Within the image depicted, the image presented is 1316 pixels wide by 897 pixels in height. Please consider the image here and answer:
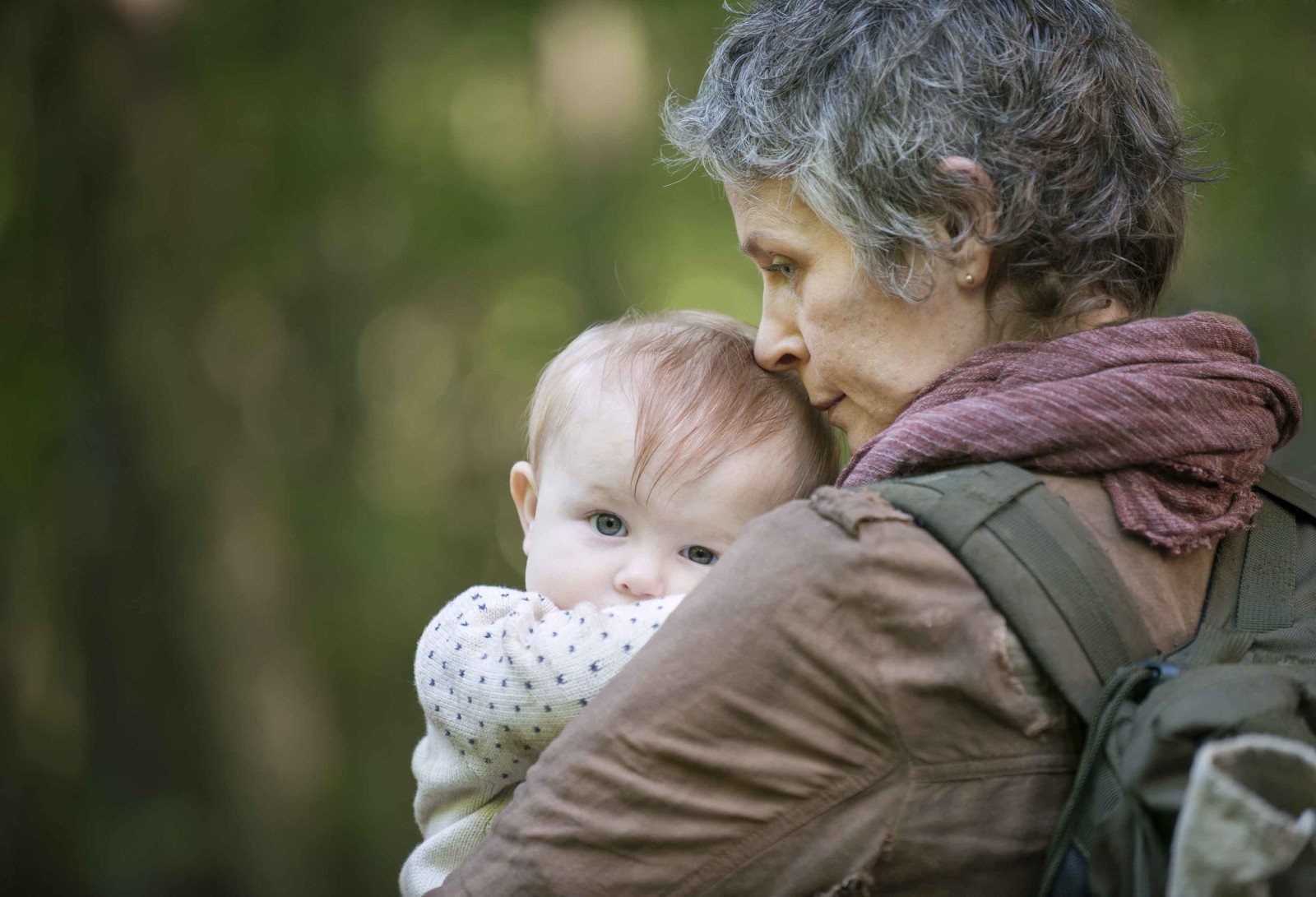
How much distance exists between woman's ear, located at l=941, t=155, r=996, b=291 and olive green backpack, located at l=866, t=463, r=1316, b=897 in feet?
1.47

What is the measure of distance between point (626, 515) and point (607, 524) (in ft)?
0.17

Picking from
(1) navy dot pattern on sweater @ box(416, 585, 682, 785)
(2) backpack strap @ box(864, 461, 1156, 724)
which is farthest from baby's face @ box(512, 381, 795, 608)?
(2) backpack strap @ box(864, 461, 1156, 724)

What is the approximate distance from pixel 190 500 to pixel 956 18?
459 centimetres

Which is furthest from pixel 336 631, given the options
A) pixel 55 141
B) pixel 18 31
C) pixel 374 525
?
pixel 18 31

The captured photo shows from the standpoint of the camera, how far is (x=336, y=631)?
6.19m

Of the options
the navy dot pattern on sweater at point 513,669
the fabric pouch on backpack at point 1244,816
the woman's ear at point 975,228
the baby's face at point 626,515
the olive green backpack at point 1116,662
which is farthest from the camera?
the baby's face at point 626,515

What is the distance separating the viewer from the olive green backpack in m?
1.17

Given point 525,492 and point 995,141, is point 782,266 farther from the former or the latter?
point 525,492

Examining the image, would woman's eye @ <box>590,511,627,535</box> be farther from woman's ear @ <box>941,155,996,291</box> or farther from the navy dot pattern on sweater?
woman's ear @ <box>941,155,996,291</box>

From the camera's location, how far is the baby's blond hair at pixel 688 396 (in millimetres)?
1891

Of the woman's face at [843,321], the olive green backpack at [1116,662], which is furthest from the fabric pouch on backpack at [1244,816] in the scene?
the woman's face at [843,321]

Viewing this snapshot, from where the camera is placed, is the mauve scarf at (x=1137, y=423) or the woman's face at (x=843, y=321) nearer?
the mauve scarf at (x=1137, y=423)

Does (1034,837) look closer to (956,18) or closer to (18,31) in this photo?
(956,18)

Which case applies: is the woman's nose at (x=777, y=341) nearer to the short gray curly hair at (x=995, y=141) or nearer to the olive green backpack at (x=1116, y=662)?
the short gray curly hair at (x=995, y=141)
